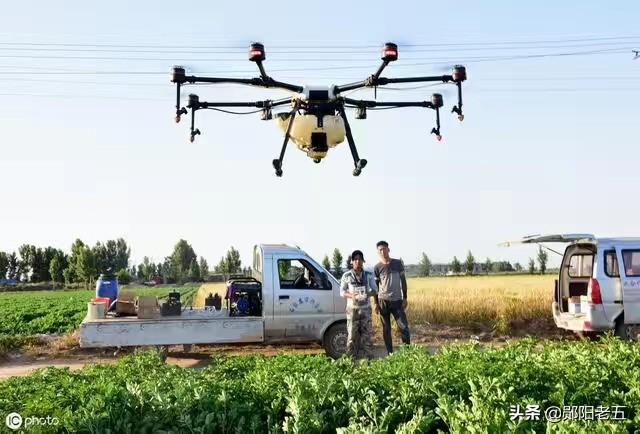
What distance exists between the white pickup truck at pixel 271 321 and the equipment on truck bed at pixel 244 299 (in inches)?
3.3

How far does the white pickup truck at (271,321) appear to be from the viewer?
10.5 meters

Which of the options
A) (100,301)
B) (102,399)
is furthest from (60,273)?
(102,399)

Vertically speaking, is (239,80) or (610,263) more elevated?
(239,80)

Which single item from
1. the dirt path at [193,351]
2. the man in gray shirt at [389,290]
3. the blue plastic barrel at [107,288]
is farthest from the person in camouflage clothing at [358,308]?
the blue plastic barrel at [107,288]

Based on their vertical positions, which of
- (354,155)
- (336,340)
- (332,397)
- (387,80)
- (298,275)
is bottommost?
(336,340)

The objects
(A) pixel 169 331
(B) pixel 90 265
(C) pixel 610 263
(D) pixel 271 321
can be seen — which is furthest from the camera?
(B) pixel 90 265

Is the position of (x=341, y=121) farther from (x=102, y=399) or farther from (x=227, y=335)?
(x=102, y=399)

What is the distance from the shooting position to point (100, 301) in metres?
11.3

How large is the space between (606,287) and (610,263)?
466mm

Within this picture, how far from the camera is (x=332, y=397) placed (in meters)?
3.89

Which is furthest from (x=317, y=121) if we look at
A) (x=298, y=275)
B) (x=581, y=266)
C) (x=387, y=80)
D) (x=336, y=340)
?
(x=581, y=266)

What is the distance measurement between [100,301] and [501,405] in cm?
907

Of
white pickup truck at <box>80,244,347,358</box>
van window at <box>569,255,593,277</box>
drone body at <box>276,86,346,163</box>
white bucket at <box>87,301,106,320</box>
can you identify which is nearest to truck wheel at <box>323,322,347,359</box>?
white pickup truck at <box>80,244,347,358</box>

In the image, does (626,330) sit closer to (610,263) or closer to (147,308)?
(610,263)
